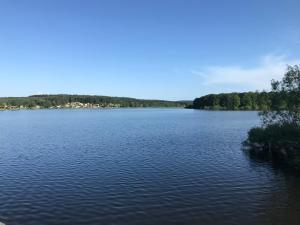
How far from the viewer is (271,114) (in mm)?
47500

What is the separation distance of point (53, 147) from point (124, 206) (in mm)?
31562

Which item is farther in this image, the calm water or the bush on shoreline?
the bush on shoreline

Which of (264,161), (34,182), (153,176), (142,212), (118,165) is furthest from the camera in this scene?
(264,161)

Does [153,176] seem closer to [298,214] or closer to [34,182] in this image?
[34,182]

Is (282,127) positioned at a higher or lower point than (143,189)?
higher

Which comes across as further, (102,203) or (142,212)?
(102,203)

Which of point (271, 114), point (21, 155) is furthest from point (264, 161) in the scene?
point (21, 155)

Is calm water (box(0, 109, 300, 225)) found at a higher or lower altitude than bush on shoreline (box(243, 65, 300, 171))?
lower

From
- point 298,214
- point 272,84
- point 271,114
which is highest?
point 272,84

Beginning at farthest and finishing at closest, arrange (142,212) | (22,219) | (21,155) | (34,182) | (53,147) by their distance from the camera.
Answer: (53,147), (21,155), (34,182), (142,212), (22,219)

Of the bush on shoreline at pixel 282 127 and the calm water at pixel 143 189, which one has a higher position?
the bush on shoreline at pixel 282 127

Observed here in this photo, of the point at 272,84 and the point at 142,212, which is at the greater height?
the point at 272,84

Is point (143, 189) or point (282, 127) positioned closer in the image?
point (143, 189)

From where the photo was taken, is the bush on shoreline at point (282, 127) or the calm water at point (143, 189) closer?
the calm water at point (143, 189)
